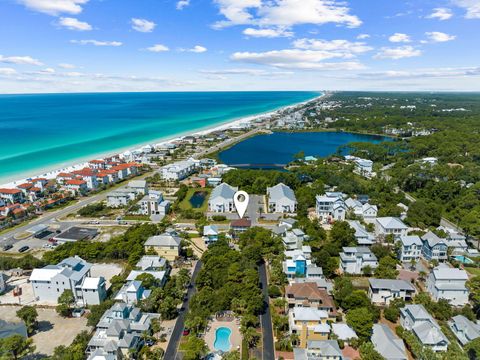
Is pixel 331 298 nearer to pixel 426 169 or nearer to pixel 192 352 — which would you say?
pixel 192 352

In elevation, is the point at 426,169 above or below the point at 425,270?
above

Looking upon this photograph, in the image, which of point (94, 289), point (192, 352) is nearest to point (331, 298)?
point (192, 352)

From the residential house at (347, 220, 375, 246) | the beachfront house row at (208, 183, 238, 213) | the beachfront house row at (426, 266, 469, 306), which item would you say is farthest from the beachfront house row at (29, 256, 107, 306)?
the beachfront house row at (426, 266, 469, 306)

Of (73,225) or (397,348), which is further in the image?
(73,225)

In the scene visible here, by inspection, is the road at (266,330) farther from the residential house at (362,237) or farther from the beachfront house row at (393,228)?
the beachfront house row at (393,228)

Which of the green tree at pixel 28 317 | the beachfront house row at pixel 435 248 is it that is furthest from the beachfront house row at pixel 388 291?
the green tree at pixel 28 317

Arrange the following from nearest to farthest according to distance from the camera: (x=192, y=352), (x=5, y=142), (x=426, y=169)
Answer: (x=192, y=352), (x=426, y=169), (x=5, y=142)

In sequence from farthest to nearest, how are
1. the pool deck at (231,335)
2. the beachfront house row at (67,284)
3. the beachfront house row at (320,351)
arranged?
the beachfront house row at (67,284) < the pool deck at (231,335) < the beachfront house row at (320,351)

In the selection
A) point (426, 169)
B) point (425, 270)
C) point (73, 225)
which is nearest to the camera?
point (425, 270)
